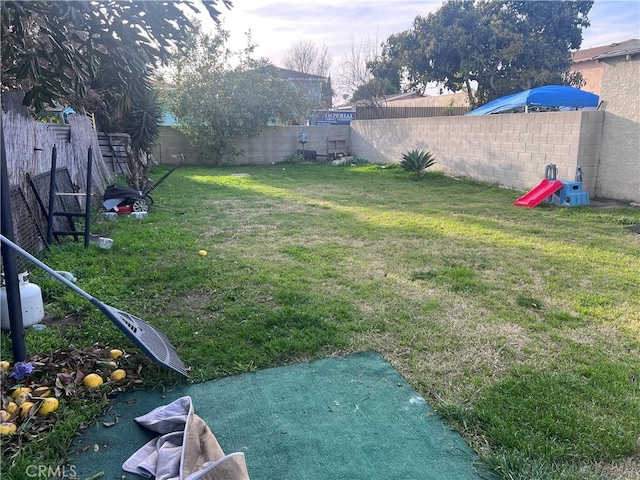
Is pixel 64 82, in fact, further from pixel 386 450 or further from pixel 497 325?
pixel 497 325

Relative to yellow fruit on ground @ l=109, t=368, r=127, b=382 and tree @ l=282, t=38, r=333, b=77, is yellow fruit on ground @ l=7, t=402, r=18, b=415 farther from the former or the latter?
tree @ l=282, t=38, r=333, b=77

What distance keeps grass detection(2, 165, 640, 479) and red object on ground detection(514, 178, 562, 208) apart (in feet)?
1.62

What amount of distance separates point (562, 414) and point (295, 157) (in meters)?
13.7

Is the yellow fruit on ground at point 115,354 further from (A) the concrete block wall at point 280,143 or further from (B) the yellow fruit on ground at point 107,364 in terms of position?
(A) the concrete block wall at point 280,143

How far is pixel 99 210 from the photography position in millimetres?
6523

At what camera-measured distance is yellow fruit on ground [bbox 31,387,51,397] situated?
2.14m

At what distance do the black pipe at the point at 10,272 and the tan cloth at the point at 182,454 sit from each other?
82cm

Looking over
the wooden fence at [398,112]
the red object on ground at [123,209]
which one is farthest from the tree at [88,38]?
the wooden fence at [398,112]

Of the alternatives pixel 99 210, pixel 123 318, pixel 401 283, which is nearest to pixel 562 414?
pixel 401 283

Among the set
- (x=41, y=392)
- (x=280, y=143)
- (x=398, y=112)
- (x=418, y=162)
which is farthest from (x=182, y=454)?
(x=398, y=112)

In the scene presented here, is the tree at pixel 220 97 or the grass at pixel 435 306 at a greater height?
the tree at pixel 220 97

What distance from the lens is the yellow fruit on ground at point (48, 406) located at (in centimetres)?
205

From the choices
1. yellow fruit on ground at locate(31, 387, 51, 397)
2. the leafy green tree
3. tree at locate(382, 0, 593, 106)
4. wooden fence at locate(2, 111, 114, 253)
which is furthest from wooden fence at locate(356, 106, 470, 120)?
yellow fruit on ground at locate(31, 387, 51, 397)

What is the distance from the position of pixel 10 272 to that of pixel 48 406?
68cm
